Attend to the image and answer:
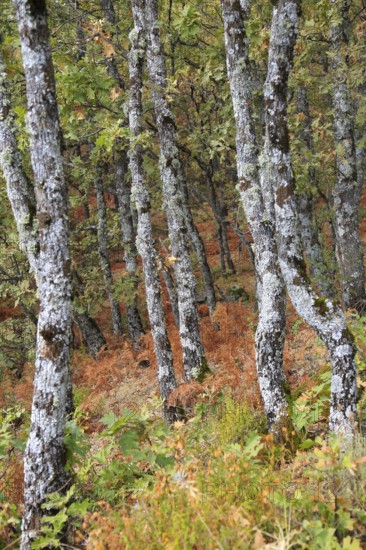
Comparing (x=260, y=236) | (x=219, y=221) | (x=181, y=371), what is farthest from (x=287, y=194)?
(x=219, y=221)

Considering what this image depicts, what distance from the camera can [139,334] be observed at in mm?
13531

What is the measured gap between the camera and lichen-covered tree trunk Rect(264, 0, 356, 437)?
16.4ft

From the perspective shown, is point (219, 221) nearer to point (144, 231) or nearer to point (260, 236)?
point (144, 231)

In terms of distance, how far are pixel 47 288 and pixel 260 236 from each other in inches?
114

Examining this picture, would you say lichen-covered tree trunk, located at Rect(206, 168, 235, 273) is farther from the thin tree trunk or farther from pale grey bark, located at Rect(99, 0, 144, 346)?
the thin tree trunk

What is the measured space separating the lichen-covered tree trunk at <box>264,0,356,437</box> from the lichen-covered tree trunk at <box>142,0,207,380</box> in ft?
8.78

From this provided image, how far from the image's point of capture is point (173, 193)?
26.0 ft

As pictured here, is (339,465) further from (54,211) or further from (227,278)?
(227,278)

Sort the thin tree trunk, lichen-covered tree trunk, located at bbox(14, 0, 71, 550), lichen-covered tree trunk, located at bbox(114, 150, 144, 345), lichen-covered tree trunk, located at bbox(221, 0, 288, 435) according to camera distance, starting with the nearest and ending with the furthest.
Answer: lichen-covered tree trunk, located at bbox(14, 0, 71, 550), lichen-covered tree trunk, located at bbox(221, 0, 288, 435), lichen-covered tree trunk, located at bbox(114, 150, 144, 345), the thin tree trunk

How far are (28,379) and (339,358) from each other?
9.94m

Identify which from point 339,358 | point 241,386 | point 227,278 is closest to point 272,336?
point 339,358

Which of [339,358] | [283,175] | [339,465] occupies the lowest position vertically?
[339,465]

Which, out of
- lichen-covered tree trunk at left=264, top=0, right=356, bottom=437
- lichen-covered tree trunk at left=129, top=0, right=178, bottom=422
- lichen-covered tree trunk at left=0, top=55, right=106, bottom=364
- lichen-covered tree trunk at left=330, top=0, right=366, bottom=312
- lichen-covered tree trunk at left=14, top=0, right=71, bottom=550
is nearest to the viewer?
lichen-covered tree trunk at left=14, top=0, right=71, bottom=550

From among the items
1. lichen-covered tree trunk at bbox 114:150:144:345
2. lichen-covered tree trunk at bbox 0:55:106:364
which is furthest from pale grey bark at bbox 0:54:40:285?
lichen-covered tree trunk at bbox 114:150:144:345
